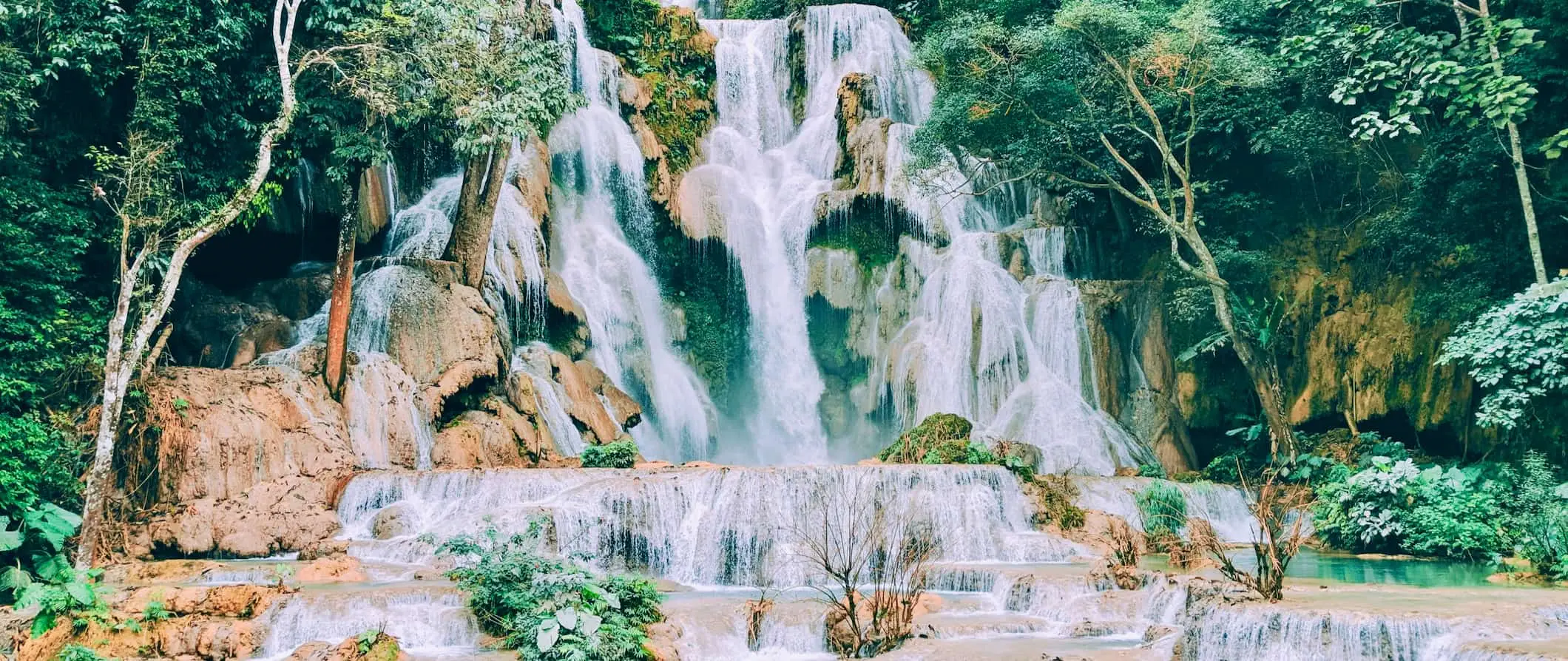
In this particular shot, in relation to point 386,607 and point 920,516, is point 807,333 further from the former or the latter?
point 386,607

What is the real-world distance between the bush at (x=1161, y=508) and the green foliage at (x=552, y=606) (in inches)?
295

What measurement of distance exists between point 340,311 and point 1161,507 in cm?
1203

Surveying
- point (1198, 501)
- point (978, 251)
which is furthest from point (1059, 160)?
point (1198, 501)

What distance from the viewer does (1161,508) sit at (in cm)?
1448

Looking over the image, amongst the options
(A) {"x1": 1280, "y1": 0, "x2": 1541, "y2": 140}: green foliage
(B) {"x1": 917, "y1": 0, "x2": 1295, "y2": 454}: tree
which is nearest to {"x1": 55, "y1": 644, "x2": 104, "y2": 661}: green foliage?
(B) {"x1": 917, "y1": 0, "x2": 1295, "y2": 454}: tree

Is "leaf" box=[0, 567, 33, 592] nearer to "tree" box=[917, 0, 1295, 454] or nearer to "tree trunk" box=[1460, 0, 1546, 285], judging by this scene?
"tree" box=[917, 0, 1295, 454]

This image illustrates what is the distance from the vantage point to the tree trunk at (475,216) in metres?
17.7

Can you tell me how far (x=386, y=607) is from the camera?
30.2 feet

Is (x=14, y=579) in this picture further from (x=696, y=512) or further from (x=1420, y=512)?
(x=1420, y=512)

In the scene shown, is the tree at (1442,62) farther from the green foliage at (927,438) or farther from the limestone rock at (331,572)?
the limestone rock at (331,572)

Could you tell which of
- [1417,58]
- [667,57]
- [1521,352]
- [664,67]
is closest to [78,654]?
[1521,352]

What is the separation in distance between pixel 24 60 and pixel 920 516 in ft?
40.1

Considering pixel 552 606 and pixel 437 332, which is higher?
pixel 437 332

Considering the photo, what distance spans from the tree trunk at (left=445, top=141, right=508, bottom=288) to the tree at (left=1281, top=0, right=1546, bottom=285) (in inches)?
506
